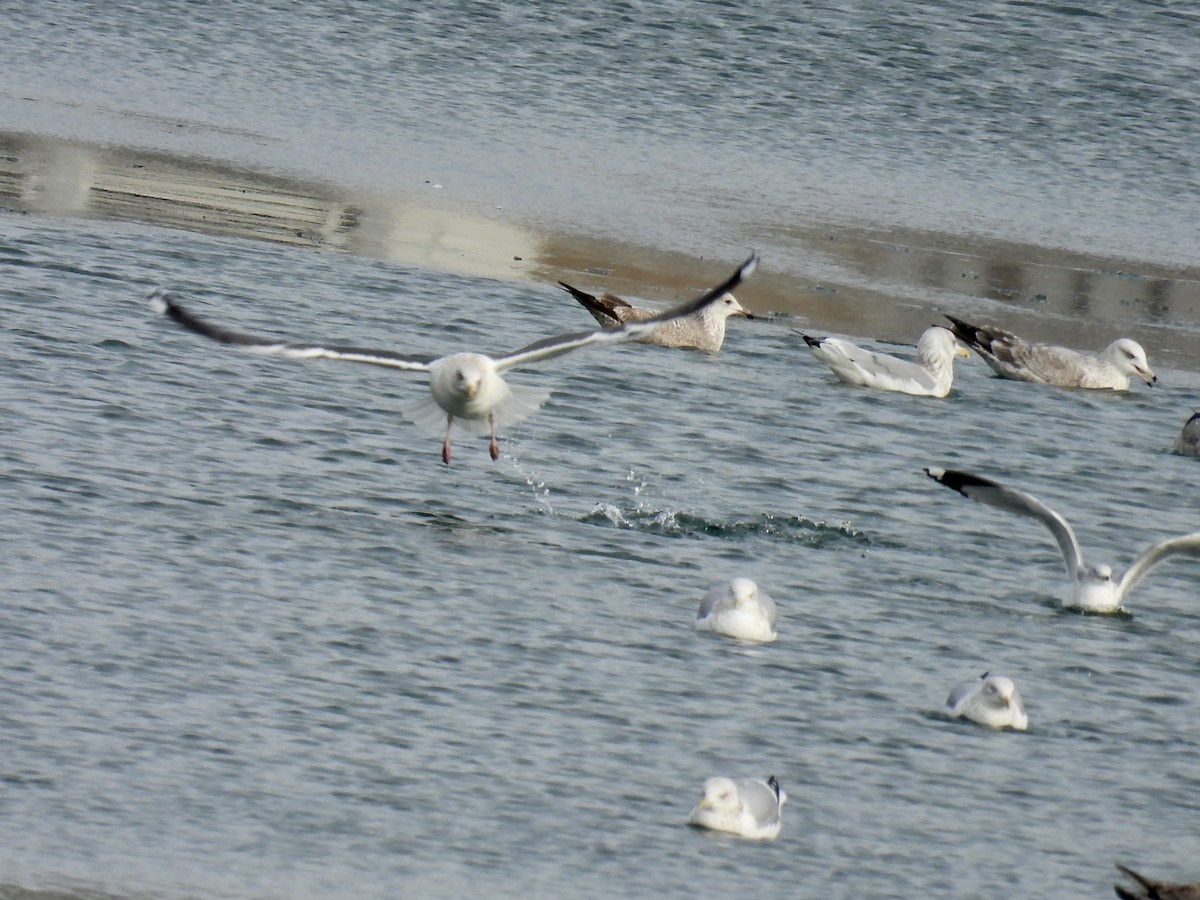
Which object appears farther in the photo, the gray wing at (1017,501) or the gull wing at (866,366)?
the gull wing at (866,366)

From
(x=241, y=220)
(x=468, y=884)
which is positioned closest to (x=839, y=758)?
(x=468, y=884)

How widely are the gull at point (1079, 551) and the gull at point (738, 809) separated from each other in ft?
12.3

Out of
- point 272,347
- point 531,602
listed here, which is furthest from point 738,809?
point 272,347

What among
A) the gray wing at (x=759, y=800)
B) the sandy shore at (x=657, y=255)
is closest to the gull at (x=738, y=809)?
the gray wing at (x=759, y=800)

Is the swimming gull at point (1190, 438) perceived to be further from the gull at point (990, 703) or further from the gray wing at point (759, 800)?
the gray wing at point (759, 800)

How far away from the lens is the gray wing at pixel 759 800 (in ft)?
25.4

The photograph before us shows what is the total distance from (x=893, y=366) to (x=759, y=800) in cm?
836

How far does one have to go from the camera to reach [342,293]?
662 inches

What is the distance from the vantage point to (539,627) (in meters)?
9.98

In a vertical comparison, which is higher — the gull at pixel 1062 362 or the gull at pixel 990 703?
the gull at pixel 990 703

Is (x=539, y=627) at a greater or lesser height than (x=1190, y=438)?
greater

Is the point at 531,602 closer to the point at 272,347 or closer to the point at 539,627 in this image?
the point at 539,627

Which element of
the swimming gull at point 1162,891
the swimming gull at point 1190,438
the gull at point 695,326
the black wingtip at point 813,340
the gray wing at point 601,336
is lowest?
the gull at point 695,326

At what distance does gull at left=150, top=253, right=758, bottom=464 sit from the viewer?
1028 cm
